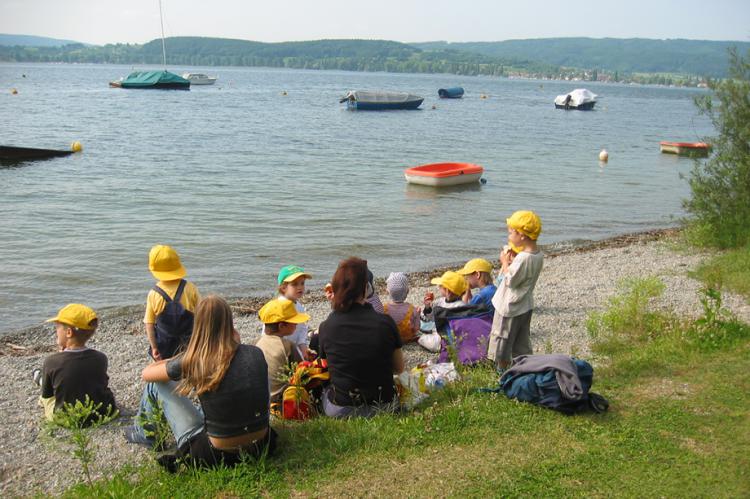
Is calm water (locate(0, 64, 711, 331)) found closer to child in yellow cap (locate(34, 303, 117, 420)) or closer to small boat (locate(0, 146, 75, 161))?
small boat (locate(0, 146, 75, 161))

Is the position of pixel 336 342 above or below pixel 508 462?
above

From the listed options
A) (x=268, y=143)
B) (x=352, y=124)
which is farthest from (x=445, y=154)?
(x=352, y=124)

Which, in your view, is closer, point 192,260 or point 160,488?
point 160,488

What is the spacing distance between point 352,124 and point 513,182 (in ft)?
88.8

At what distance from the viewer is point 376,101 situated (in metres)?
67.6

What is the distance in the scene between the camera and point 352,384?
5559 millimetres

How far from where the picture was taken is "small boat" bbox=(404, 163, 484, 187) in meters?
25.1

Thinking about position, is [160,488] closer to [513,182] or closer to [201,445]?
[201,445]

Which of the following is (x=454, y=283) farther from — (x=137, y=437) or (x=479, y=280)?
(x=137, y=437)

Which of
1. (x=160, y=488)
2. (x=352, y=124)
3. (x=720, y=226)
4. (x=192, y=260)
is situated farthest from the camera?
(x=352, y=124)

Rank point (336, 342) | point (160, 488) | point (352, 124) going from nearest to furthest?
point (160, 488)
point (336, 342)
point (352, 124)

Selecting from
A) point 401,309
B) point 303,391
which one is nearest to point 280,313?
point 303,391

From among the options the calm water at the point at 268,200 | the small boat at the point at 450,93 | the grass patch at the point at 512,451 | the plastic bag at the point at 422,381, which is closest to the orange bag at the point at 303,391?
the grass patch at the point at 512,451

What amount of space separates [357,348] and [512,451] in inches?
54.2
